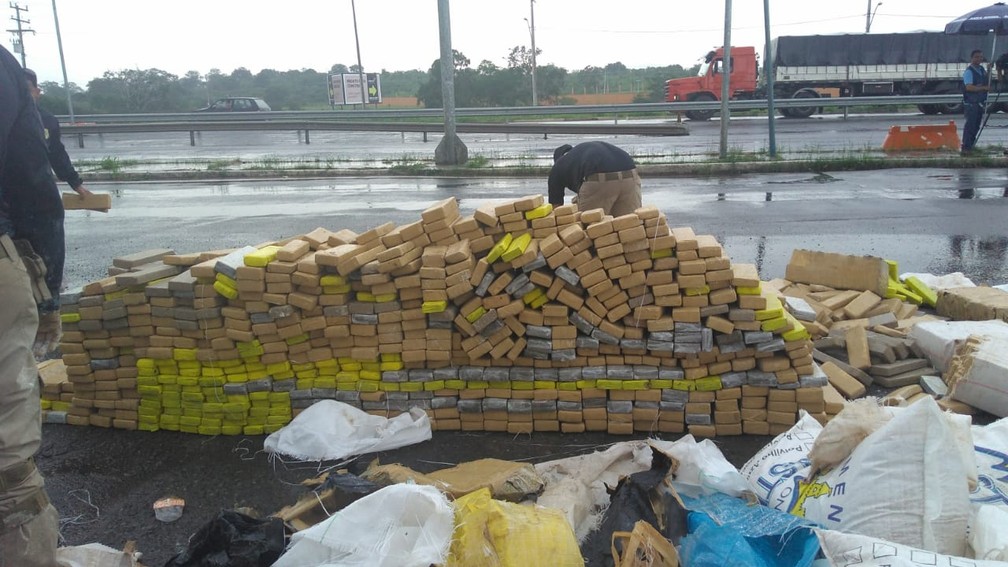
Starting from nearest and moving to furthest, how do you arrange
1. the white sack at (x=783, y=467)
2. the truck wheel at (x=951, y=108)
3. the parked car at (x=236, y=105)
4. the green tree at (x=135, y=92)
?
the white sack at (x=783, y=467) → the truck wheel at (x=951, y=108) → the parked car at (x=236, y=105) → the green tree at (x=135, y=92)

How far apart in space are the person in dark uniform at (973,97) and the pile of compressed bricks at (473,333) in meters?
14.4

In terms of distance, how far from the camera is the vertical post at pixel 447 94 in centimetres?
1659

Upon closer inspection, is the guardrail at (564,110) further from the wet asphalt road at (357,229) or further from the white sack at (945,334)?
the white sack at (945,334)

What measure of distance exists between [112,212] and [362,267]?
11491 mm

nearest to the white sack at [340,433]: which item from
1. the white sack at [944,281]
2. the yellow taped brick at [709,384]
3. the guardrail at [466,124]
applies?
the yellow taped brick at [709,384]

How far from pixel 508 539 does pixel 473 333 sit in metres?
1.82

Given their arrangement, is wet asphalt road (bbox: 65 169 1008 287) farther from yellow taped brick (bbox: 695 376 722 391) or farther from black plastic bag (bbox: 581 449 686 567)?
black plastic bag (bbox: 581 449 686 567)

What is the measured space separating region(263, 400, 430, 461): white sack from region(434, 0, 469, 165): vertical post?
44.6 feet

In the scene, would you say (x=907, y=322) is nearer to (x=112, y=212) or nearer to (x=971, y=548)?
(x=971, y=548)

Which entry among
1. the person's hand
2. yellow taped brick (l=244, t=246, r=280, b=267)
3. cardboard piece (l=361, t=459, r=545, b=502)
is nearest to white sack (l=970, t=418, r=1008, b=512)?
cardboard piece (l=361, t=459, r=545, b=502)

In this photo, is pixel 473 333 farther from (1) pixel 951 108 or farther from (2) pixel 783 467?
(1) pixel 951 108

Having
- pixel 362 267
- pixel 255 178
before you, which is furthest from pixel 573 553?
pixel 255 178

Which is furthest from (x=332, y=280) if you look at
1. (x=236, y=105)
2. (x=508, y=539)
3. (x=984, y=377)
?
(x=236, y=105)

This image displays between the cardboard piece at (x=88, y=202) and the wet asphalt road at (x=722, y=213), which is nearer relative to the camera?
the cardboard piece at (x=88, y=202)
